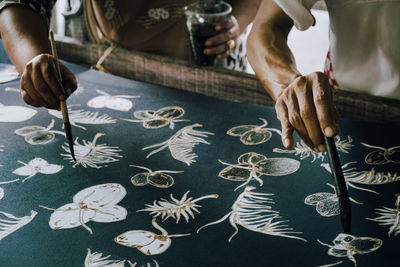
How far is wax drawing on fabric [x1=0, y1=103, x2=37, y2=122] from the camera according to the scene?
1.14 metres

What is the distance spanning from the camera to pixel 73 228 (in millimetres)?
761

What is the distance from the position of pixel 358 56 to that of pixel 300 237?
58 cm

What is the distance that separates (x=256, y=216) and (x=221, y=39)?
705mm

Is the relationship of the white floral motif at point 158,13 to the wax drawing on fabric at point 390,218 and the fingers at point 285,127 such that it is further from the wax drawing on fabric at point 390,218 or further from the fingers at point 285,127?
the wax drawing on fabric at point 390,218

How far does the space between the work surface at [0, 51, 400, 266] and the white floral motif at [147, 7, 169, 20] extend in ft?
1.35

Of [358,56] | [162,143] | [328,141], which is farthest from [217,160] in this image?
[358,56]

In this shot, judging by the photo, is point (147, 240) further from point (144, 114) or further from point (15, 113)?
point (15, 113)

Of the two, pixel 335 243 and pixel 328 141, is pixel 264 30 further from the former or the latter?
pixel 335 243

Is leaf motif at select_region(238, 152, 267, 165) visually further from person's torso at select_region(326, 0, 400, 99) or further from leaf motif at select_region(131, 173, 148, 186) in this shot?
person's torso at select_region(326, 0, 400, 99)

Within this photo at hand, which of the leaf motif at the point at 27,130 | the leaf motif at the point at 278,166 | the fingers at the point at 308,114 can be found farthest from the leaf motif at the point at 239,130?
the leaf motif at the point at 27,130

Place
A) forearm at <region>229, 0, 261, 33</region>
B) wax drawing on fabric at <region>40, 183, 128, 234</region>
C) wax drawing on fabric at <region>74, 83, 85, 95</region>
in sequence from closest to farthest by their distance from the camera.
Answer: wax drawing on fabric at <region>40, 183, 128, 234</region>, wax drawing on fabric at <region>74, 83, 85, 95</region>, forearm at <region>229, 0, 261, 33</region>

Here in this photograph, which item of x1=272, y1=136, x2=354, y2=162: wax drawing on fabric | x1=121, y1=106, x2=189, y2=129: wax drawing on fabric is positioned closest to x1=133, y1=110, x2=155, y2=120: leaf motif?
x1=121, y1=106, x2=189, y2=129: wax drawing on fabric

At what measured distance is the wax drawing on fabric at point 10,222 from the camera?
0.76 meters

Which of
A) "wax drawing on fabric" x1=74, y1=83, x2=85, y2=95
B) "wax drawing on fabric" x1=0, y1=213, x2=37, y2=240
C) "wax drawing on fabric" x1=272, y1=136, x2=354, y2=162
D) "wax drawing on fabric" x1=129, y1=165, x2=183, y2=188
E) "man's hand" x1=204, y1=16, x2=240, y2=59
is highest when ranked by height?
"man's hand" x1=204, y1=16, x2=240, y2=59
